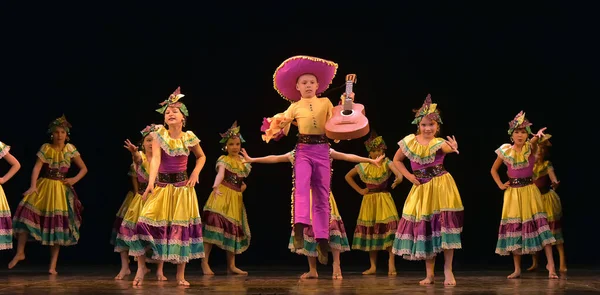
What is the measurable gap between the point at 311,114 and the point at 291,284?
122cm

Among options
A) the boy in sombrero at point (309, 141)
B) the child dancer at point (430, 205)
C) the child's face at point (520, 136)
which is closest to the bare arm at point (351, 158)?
the child dancer at point (430, 205)

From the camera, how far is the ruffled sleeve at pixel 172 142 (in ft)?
21.1

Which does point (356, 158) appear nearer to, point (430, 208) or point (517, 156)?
point (430, 208)

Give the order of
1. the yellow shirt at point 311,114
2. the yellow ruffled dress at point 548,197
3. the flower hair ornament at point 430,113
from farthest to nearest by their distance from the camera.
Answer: the yellow ruffled dress at point 548,197, the flower hair ornament at point 430,113, the yellow shirt at point 311,114

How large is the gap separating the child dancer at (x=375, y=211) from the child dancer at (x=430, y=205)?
5.26 ft

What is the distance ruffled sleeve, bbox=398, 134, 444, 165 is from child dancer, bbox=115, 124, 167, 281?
1928mm

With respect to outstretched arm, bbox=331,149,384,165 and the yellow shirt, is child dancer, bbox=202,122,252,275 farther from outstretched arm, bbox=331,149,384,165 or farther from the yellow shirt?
the yellow shirt

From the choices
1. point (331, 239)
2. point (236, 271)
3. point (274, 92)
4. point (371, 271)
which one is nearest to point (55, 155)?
point (236, 271)

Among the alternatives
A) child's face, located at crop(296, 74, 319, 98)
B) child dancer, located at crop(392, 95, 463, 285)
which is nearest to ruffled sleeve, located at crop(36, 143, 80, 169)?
child's face, located at crop(296, 74, 319, 98)

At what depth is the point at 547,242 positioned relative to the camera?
24.1 feet

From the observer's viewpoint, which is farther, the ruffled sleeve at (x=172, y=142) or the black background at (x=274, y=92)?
the black background at (x=274, y=92)

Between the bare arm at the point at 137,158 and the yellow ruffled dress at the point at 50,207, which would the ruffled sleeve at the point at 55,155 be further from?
the bare arm at the point at 137,158

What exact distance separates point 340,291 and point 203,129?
395 centimetres

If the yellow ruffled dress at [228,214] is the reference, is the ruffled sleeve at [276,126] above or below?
above
